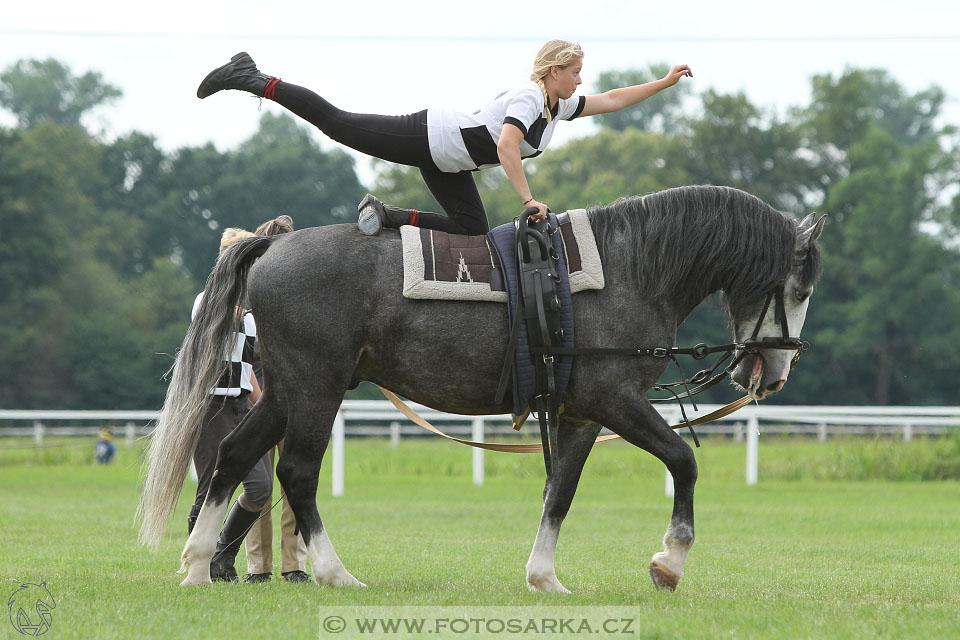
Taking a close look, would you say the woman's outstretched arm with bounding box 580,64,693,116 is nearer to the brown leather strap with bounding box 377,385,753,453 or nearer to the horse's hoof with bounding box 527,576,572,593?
the brown leather strap with bounding box 377,385,753,453

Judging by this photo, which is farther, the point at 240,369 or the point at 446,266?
the point at 240,369

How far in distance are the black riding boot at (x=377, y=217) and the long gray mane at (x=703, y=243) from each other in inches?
39.6

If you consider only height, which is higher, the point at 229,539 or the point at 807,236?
the point at 807,236

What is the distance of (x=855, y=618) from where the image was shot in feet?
16.0

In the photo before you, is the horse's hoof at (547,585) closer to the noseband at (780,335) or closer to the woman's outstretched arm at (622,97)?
the noseband at (780,335)

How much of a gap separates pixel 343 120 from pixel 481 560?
3.11 meters

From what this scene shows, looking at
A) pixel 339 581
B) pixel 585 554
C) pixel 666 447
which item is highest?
pixel 666 447

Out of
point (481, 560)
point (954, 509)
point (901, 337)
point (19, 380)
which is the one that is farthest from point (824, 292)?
point (481, 560)

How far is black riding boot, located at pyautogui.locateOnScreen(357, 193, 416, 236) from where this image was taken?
593cm

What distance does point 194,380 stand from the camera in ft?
21.1

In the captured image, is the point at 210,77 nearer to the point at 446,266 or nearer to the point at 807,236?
the point at 446,266

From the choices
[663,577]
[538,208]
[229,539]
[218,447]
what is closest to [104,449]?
[229,539]

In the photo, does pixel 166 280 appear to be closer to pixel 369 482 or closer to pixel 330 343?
pixel 369 482

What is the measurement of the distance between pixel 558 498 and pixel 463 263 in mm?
1332
